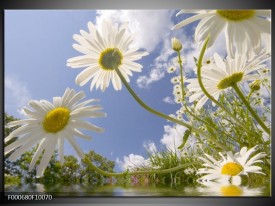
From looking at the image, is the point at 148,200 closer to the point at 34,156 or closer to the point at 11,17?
the point at 34,156

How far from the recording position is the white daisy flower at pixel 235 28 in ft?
5.07

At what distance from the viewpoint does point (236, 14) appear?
5.23 ft

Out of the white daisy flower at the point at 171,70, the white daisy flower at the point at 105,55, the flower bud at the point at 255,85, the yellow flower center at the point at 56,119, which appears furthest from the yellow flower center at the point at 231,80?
the yellow flower center at the point at 56,119

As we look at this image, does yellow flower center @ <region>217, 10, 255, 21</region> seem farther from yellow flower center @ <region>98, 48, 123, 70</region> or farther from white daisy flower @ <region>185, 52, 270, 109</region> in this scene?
yellow flower center @ <region>98, 48, 123, 70</region>

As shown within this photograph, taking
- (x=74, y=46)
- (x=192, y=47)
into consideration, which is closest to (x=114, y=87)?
(x=74, y=46)

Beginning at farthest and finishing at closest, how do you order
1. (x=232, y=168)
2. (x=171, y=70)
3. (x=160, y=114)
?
1. (x=171, y=70)
2. (x=232, y=168)
3. (x=160, y=114)

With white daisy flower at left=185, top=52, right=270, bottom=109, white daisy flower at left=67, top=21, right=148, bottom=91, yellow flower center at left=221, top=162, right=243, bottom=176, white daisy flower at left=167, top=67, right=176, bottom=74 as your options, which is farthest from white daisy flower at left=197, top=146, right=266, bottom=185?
white daisy flower at left=67, top=21, right=148, bottom=91

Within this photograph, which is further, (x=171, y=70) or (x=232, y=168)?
(x=171, y=70)

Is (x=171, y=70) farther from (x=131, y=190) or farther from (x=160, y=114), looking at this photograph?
(x=131, y=190)

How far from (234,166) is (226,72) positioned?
36 cm

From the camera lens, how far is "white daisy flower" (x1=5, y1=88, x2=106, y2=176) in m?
1.62

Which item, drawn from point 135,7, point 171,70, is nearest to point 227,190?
point 171,70

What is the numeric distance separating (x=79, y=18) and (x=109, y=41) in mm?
174

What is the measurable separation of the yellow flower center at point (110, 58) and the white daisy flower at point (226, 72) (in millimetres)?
324
